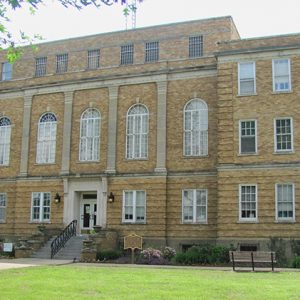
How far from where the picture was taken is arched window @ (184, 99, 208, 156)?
105 ft

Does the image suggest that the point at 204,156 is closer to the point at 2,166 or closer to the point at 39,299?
the point at 2,166

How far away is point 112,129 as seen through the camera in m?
34.3

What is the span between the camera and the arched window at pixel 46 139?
3612 centimetres

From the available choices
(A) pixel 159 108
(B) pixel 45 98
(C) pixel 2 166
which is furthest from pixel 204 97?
(C) pixel 2 166

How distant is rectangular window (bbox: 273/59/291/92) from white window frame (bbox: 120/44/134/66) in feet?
33.1

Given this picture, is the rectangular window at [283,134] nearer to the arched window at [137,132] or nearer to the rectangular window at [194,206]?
the rectangular window at [194,206]

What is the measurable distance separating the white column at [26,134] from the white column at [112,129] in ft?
20.6

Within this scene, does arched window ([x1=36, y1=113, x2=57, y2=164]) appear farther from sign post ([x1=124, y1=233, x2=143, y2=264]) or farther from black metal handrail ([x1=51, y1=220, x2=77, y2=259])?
sign post ([x1=124, y1=233, x2=143, y2=264])

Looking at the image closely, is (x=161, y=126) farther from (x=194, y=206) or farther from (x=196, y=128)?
(x=194, y=206)

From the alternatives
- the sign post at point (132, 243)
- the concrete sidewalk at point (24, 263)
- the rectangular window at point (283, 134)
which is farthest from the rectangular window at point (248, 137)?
the concrete sidewalk at point (24, 263)

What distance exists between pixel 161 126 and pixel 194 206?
17.4 ft

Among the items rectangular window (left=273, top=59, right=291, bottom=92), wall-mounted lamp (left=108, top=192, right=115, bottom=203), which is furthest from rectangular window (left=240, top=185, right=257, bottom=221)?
wall-mounted lamp (left=108, top=192, right=115, bottom=203)

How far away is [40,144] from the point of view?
36.5 meters

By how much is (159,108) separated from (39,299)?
21455 mm
